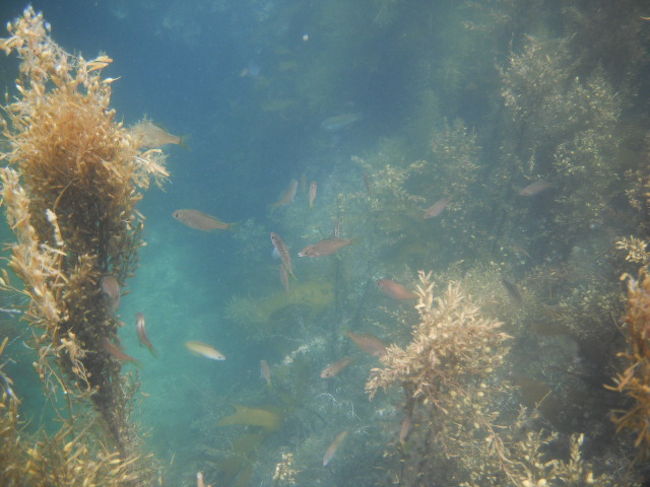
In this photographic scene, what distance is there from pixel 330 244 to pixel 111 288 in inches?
137

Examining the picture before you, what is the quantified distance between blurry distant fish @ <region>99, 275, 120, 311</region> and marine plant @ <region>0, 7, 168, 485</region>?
0.02 meters

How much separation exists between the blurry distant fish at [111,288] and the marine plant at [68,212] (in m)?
0.02

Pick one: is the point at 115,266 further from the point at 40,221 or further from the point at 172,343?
the point at 172,343

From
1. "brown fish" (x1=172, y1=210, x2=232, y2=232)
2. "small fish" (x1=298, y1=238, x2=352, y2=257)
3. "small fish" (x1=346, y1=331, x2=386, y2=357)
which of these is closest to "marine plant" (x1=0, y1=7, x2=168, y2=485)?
"brown fish" (x1=172, y1=210, x2=232, y2=232)

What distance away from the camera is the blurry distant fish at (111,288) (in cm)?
290

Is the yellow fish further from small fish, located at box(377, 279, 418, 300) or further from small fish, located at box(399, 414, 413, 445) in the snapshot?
small fish, located at box(399, 414, 413, 445)

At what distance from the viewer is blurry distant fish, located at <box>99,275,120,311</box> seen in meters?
2.90

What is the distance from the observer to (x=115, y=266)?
118 inches

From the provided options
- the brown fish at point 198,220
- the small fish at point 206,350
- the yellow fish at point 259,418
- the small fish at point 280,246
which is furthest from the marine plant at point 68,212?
the yellow fish at point 259,418

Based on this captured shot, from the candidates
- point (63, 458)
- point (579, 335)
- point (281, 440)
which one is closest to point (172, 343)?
point (281, 440)

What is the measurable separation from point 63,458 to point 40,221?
75.3 inches

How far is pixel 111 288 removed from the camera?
9.64 feet

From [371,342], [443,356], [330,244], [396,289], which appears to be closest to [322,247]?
[330,244]

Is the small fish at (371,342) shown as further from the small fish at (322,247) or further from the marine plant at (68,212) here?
the marine plant at (68,212)
